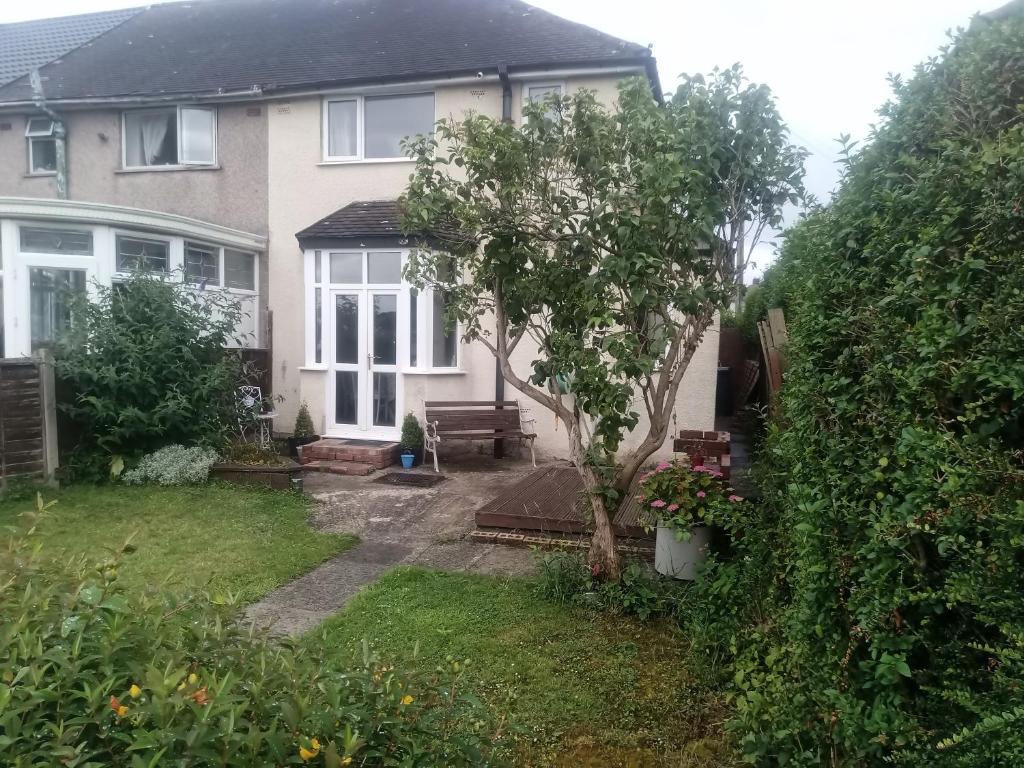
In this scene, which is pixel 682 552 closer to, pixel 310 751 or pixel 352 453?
pixel 310 751

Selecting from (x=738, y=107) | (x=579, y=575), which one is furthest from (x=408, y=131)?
(x=579, y=575)

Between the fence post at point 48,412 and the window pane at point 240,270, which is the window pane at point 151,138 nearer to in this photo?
the window pane at point 240,270

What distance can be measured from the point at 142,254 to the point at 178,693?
9953 millimetres

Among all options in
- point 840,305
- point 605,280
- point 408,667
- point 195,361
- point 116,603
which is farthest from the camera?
point 195,361

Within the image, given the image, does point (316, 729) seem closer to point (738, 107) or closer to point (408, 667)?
point (408, 667)

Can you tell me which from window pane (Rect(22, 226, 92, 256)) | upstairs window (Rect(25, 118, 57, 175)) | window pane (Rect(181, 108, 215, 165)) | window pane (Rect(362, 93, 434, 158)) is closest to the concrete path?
window pane (Rect(22, 226, 92, 256))

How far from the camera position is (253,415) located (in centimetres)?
1009

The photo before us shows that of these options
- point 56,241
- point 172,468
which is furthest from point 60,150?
point 172,468

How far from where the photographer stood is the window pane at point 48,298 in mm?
10195

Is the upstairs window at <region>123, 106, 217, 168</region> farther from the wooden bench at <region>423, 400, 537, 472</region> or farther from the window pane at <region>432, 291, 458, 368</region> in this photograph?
the wooden bench at <region>423, 400, 537, 472</region>

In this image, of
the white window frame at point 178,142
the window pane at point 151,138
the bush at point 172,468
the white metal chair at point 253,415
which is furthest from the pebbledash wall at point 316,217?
the bush at point 172,468

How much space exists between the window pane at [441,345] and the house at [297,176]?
0.10ft

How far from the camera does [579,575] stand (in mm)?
5074

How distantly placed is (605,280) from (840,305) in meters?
1.74
